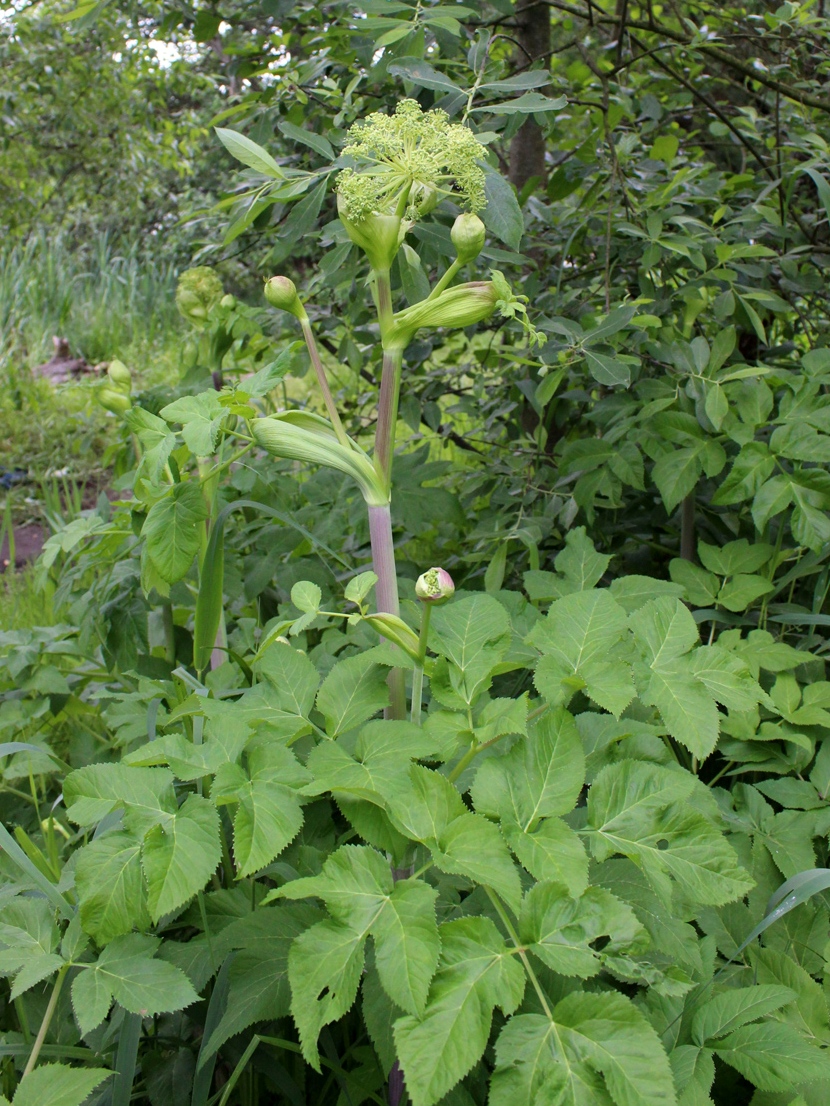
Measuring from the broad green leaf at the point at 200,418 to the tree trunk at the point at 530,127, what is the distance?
52.0 inches

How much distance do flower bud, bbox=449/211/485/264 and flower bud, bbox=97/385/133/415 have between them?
0.79 metres

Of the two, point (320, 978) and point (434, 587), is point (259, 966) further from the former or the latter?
point (434, 587)

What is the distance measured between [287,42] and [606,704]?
1.85 m

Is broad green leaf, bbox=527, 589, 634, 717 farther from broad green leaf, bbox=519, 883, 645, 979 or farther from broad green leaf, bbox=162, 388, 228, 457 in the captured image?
broad green leaf, bbox=162, 388, 228, 457

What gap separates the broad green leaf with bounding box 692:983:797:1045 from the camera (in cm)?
82

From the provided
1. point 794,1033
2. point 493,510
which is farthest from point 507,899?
point 493,510

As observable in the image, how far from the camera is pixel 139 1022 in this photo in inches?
33.0

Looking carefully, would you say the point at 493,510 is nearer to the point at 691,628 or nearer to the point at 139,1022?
the point at 691,628

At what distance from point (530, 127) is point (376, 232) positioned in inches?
54.7

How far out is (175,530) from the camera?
3.38ft

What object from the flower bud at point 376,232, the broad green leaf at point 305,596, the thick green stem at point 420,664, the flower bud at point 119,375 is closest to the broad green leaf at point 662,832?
the thick green stem at point 420,664

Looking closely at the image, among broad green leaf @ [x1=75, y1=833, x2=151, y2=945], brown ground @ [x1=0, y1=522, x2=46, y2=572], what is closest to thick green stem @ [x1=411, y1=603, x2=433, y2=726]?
broad green leaf @ [x1=75, y1=833, x2=151, y2=945]

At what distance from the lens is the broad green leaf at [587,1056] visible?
0.61 meters

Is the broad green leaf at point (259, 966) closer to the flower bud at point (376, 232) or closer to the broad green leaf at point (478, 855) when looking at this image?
the broad green leaf at point (478, 855)
